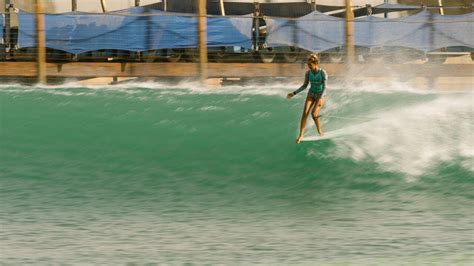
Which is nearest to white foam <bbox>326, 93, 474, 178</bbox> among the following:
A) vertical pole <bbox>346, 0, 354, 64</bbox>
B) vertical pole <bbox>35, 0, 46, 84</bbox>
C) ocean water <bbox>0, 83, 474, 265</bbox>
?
ocean water <bbox>0, 83, 474, 265</bbox>

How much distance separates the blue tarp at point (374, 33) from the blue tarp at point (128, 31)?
3.74 ft

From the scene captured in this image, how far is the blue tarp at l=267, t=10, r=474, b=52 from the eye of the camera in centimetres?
2477

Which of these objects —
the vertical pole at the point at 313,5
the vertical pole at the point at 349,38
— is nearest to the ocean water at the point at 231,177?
the vertical pole at the point at 349,38

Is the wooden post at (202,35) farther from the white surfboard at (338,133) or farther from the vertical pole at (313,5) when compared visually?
the white surfboard at (338,133)

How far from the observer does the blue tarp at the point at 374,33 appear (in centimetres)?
2477

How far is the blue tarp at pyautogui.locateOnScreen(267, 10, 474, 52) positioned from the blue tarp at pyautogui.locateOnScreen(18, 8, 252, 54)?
3.74 ft

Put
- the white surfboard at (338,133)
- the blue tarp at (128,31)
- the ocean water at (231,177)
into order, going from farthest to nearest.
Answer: the blue tarp at (128,31) < the white surfboard at (338,133) < the ocean water at (231,177)

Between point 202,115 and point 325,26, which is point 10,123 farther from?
point 325,26

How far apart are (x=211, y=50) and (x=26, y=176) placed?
9.72m

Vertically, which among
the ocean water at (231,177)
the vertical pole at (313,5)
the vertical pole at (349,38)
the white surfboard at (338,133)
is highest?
the vertical pole at (313,5)

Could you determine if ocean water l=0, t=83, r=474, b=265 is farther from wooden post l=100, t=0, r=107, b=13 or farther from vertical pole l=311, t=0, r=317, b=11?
vertical pole l=311, t=0, r=317, b=11

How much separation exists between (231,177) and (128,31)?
8.95 metres

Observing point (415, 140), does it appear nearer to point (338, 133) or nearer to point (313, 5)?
point (338, 133)

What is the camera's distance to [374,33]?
2509 centimetres
